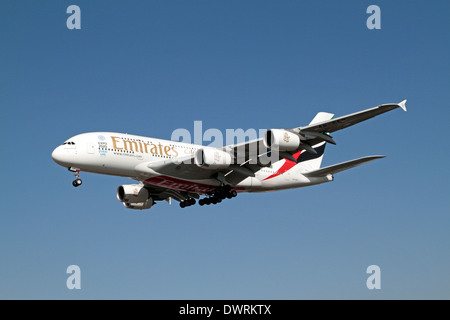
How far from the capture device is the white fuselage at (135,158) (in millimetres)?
36094

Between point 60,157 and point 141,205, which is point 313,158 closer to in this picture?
point 141,205

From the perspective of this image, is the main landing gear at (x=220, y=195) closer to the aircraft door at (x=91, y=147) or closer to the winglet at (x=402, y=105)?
the aircraft door at (x=91, y=147)

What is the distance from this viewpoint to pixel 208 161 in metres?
36.3

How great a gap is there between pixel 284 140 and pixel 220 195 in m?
7.71

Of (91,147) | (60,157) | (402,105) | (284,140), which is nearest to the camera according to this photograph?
(402,105)

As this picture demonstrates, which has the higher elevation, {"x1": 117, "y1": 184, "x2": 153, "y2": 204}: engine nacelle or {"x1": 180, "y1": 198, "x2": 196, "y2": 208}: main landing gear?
{"x1": 117, "y1": 184, "x2": 153, "y2": 204}: engine nacelle

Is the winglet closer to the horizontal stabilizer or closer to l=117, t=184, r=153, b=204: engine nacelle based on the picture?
the horizontal stabilizer

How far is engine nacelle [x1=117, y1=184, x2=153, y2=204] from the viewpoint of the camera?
140ft

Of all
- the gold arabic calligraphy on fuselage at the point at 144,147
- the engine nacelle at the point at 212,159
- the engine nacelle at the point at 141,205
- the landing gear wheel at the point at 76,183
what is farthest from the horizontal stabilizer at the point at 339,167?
the landing gear wheel at the point at 76,183

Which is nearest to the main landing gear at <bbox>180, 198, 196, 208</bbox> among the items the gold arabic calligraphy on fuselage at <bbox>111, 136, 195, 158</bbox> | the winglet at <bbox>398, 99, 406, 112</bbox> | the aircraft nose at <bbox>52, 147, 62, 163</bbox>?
the gold arabic calligraphy on fuselage at <bbox>111, 136, 195, 158</bbox>

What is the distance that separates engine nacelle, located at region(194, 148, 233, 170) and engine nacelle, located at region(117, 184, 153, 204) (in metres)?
7.74

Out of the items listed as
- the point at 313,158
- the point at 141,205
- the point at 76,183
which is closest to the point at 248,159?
the point at 313,158
